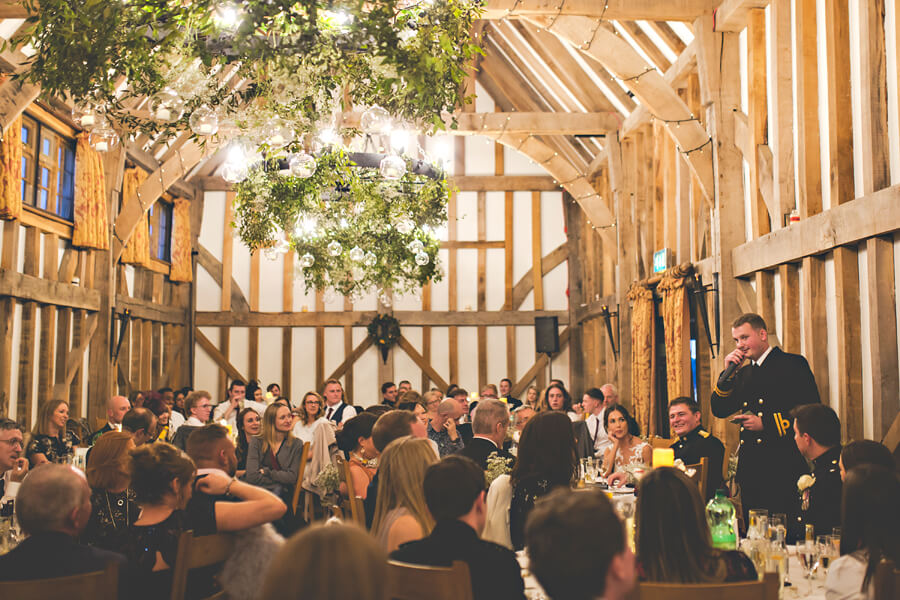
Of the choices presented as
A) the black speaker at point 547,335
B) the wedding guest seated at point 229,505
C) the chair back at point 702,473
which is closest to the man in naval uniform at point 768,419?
the chair back at point 702,473

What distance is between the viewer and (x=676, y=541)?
246 cm

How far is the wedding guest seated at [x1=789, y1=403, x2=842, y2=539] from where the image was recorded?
3918 millimetres

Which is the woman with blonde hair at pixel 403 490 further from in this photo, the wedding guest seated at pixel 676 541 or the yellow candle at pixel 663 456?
the yellow candle at pixel 663 456

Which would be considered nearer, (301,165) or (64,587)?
(64,587)

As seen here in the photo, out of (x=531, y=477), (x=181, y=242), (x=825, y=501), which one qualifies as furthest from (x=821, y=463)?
(x=181, y=242)

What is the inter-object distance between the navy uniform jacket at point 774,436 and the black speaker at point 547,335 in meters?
10.6

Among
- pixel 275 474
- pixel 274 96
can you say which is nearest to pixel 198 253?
pixel 275 474

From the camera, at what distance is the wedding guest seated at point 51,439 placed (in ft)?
21.8

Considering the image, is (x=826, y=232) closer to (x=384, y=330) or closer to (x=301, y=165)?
(x=301, y=165)

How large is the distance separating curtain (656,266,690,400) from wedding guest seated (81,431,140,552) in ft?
21.5

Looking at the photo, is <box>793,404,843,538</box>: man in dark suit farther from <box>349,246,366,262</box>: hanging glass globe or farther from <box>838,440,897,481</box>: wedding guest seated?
<box>349,246,366,262</box>: hanging glass globe

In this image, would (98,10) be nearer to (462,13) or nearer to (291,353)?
(462,13)

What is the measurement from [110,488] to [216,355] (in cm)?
1299

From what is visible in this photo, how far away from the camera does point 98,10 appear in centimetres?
341
